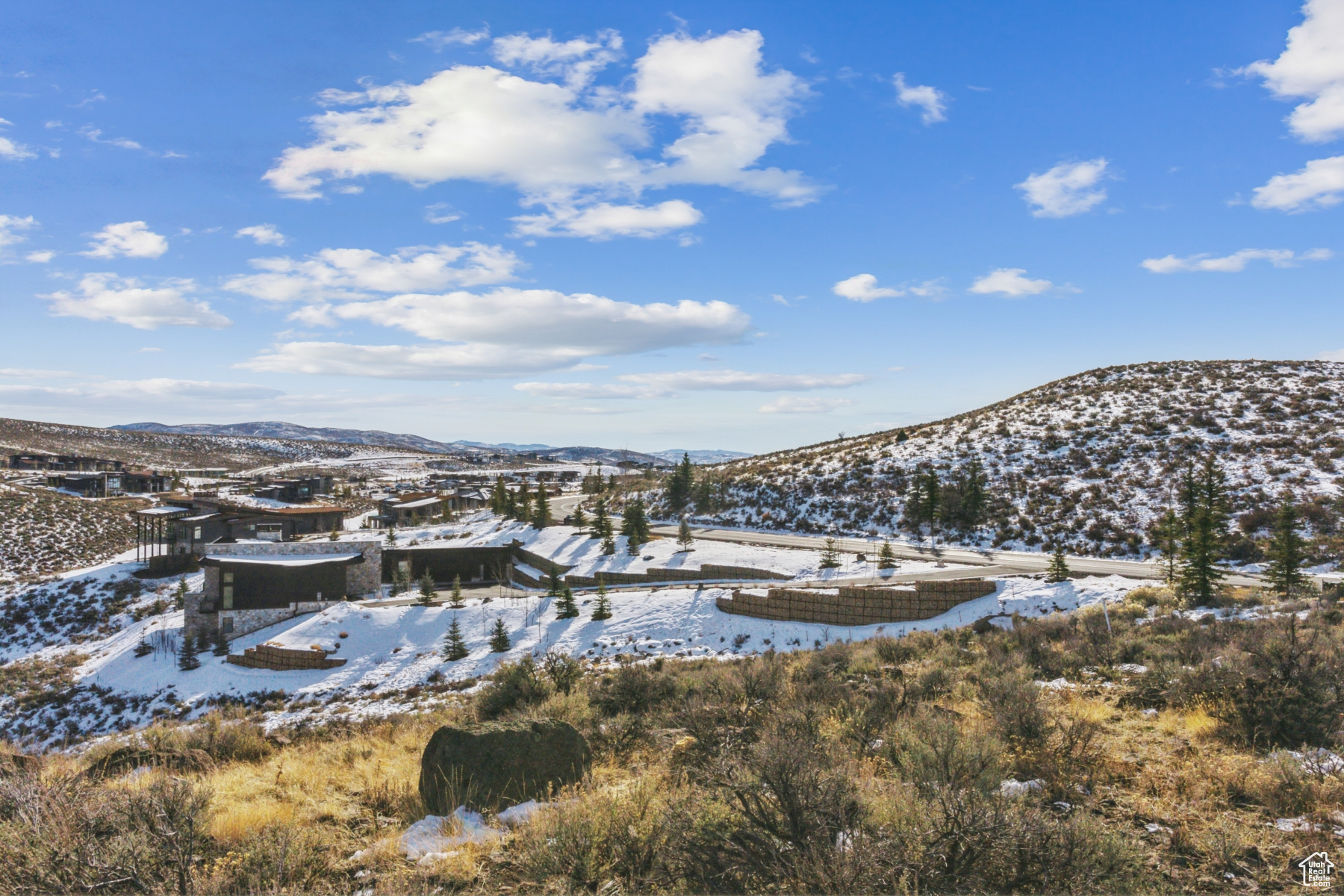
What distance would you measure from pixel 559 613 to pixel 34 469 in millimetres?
96366

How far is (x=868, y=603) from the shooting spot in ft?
78.6

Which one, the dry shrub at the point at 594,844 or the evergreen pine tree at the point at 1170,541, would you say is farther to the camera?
the evergreen pine tree at the point at 1170,541

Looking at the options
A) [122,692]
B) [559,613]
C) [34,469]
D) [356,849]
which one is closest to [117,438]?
[34,469]

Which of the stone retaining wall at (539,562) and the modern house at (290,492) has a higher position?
the modern house at (290,492)

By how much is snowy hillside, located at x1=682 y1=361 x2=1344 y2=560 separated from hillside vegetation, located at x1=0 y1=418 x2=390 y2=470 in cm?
11562

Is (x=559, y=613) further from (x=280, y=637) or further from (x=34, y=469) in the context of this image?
(x=34, y=469)

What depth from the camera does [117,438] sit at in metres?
151

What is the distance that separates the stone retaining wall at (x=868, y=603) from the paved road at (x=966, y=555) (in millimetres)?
4498

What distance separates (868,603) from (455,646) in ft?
52.5

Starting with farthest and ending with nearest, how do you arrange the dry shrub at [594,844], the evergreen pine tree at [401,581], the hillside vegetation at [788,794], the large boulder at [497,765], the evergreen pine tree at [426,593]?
the evergreen pine tree at [401,581]
the evergreen pine tree at [426,593]
the large boulder at [497,765]
the dry shrub at [594,844]
the hillside vegetation at [788,794]

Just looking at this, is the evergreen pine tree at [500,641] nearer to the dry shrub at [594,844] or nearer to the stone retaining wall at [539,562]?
the stone retaining wall at [539,562]

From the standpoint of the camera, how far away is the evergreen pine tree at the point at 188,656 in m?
27.9

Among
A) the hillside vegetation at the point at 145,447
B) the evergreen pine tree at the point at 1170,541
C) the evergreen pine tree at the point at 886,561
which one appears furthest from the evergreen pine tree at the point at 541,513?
the hillside vegetation at the point at 145,447

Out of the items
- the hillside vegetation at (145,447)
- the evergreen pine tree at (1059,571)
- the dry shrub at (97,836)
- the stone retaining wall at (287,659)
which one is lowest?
the stone retaining wall at (287,659)
